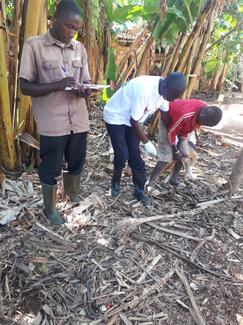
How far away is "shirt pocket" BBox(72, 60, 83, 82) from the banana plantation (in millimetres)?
475

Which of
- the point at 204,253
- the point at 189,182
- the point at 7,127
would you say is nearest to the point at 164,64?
the point at 189,182

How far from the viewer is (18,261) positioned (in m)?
2.37

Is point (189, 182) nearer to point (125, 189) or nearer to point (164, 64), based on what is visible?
point (125, 189)

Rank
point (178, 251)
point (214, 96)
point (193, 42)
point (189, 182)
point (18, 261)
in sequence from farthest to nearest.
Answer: point (214, 96) → point (193, 42) → point (189, 182) → point (178, 251) → point (18, 261)

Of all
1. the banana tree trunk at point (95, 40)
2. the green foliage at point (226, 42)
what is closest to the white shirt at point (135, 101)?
the banana tree trunk at point (95, 40)

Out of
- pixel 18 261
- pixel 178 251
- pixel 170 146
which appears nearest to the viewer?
pixel 18 261

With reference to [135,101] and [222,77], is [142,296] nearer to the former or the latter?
[135,101]

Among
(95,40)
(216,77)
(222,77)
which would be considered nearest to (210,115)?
(95,40)

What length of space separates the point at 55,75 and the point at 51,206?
1017 millimetres

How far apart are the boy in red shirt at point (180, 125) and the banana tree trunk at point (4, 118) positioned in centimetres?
139

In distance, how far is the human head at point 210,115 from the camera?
3.05 m

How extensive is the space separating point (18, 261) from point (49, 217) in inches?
19.2

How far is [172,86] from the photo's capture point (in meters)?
2.72

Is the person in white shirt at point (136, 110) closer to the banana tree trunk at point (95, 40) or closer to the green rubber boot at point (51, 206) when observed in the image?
the green rubber boot at point (51, 206)
